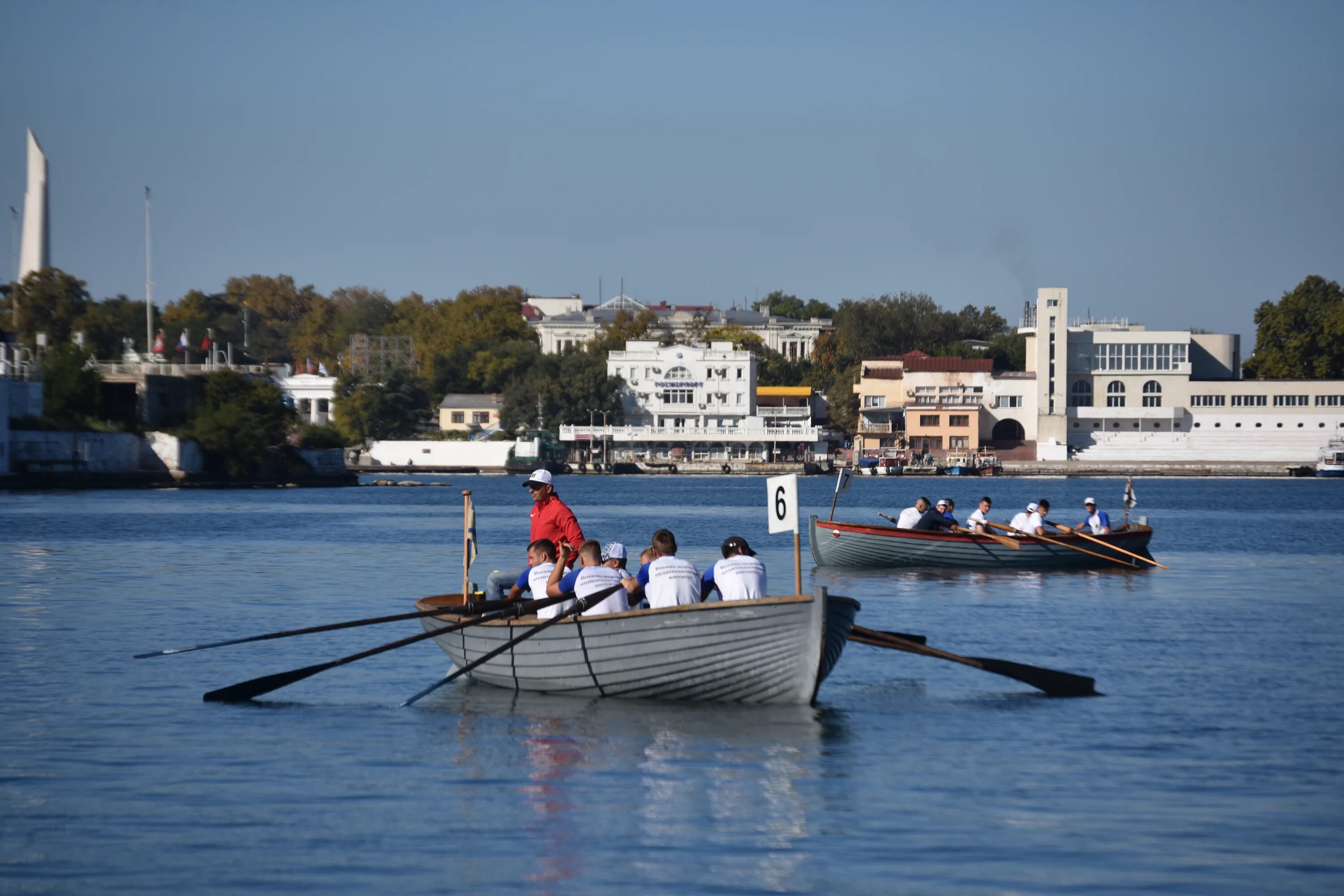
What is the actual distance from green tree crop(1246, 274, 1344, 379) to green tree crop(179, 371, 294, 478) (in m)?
88.5

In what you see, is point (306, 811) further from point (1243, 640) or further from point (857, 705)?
point (1243, 640)

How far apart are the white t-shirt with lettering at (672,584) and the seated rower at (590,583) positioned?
0.34m

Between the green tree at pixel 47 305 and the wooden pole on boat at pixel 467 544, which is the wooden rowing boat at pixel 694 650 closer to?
the wooden pole on boat at pixel 467 544

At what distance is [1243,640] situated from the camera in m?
23.3

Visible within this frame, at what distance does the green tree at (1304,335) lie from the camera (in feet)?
445

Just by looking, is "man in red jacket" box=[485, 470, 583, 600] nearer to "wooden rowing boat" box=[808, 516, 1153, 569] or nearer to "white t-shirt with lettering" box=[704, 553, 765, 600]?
"white t-shirt with lettering" box=[704, 553, 765, 600]

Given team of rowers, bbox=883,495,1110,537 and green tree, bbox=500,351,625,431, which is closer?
team of rowers, bbox=883,495,1110,537

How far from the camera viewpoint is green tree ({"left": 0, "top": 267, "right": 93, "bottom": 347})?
117688mm

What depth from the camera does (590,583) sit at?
53.8 feet

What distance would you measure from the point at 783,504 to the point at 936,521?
730 inches

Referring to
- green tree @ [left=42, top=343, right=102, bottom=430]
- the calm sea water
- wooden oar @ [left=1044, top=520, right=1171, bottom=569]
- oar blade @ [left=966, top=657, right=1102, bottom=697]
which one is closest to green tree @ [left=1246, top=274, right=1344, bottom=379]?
green tree @ [left=42, top=343, right=102, bottom=430]

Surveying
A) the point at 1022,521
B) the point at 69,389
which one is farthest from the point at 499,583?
the point at 69,389

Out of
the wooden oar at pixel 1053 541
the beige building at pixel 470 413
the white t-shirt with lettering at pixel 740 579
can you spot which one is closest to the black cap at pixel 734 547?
the white t-shirt with lettering at pixel 740 579

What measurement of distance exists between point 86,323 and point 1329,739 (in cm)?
11861
